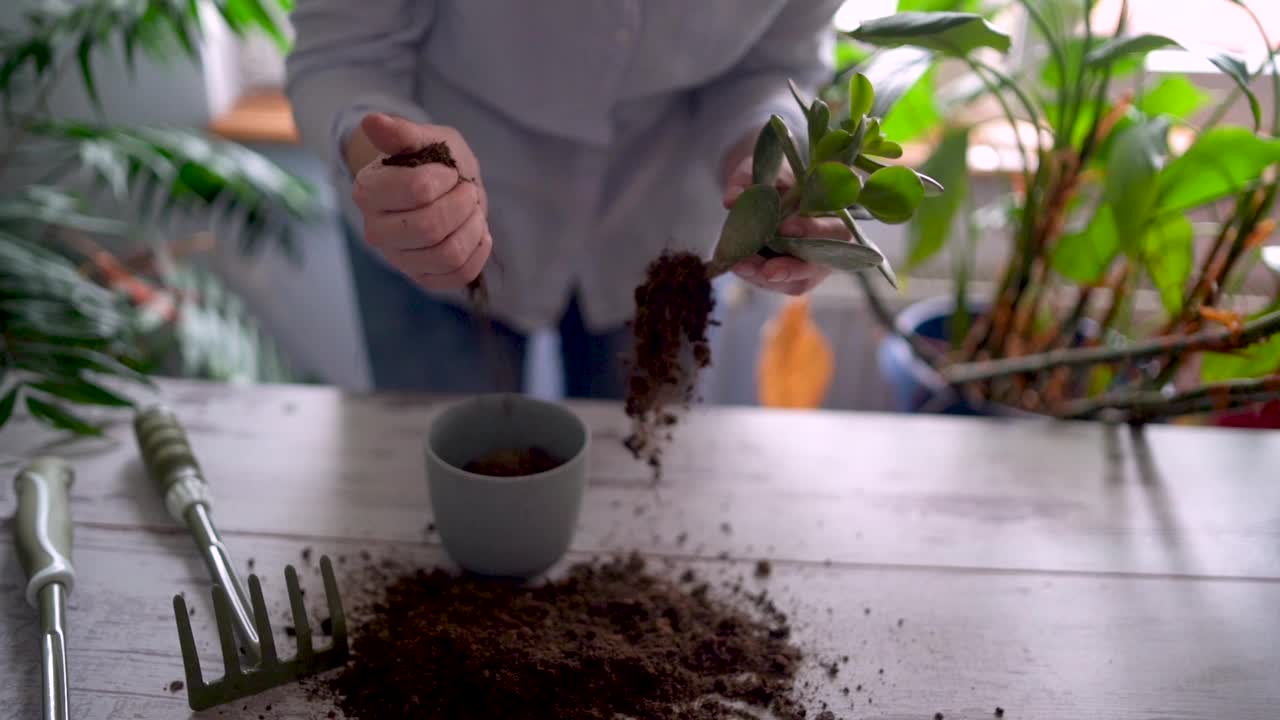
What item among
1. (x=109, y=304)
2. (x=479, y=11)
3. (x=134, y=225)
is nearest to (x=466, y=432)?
(x=479, y=11)

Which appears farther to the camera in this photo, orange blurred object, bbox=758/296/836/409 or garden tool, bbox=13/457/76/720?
orange blurred object, bbox=758/296/836/409

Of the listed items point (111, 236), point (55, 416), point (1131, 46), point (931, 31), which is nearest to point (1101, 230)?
point (1131, 46)

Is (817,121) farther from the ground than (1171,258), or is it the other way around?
(817,121)

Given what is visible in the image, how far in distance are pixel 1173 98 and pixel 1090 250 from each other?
1.05 feet

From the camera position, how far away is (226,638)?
0.58 meters

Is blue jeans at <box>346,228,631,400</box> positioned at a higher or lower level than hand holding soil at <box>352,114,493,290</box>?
lower

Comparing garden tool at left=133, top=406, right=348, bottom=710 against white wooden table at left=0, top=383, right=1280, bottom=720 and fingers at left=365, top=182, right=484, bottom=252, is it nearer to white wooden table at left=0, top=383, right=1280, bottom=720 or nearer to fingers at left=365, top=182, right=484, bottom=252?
white wooden table at left=0, top=383, right=1280, bottom=720

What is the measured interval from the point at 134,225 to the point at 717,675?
59.4 inches

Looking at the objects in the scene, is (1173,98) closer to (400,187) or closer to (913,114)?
(913,114)

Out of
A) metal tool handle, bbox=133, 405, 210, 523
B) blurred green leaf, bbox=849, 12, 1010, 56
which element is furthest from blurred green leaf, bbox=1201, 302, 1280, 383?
metal tool handle, bbox=133, 405, 210, 523

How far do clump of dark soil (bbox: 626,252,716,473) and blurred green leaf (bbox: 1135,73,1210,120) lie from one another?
0.71m

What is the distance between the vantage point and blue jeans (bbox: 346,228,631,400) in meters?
1.07

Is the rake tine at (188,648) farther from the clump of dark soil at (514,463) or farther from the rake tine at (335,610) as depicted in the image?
the clump of dark soil at (514,463)

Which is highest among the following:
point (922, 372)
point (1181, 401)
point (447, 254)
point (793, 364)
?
point (447, 254)
